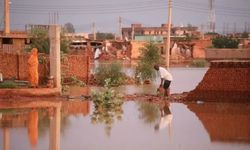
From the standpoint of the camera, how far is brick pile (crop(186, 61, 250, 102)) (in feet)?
62.4

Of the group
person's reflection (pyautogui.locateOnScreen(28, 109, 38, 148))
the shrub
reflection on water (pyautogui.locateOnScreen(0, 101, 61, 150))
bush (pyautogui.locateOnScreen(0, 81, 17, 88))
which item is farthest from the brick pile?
bush (pyautogui.locateOnScreen(0, 81, 17, 88))

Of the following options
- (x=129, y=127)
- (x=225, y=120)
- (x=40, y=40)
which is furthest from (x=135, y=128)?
(x=40, y=40)

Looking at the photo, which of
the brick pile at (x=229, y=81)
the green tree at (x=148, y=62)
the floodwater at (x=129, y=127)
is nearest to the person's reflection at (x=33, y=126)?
the floodwater at (x=129, y=127)

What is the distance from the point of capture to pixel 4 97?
66.2 ft

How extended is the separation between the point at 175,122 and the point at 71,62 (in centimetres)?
1223

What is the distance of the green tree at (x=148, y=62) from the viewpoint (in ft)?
98.2

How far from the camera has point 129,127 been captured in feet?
46.7

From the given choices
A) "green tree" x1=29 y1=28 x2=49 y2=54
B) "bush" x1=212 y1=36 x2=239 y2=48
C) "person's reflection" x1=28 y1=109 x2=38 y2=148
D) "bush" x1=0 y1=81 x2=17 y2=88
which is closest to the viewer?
"person's reflection" x1=28 y1=109 x2=38 y2=148

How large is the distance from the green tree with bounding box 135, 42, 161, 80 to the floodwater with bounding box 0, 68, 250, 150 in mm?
10508

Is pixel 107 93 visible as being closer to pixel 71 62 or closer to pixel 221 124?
pixel 221 124

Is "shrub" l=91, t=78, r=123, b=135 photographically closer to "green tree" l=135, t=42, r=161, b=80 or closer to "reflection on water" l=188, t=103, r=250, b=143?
"reflection on water" l=188, t=103, r=250, b=143

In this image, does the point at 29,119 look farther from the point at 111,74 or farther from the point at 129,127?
the point at 111,74

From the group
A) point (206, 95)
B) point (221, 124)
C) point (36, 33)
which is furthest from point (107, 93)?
point (36, 33)

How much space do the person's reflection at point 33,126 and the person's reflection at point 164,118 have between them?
323 centimetres
